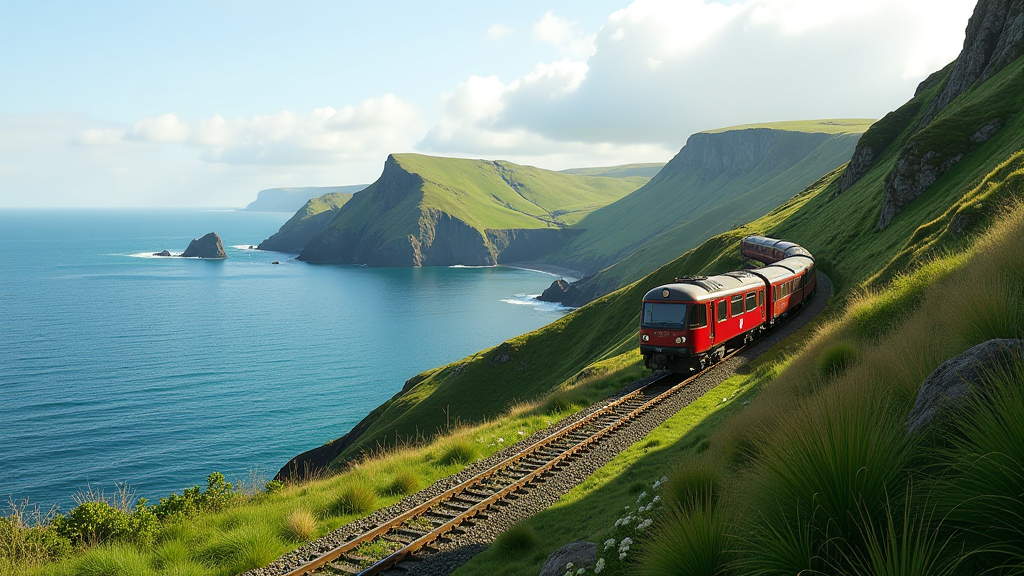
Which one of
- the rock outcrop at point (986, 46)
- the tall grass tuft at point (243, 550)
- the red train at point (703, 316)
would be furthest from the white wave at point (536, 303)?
the tall grass tuft at point (243, 550)

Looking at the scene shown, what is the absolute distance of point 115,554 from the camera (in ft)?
36.3

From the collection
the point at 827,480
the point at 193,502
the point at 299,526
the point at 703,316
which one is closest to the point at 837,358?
the point at 827,480

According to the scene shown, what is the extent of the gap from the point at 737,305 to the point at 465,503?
1728cm

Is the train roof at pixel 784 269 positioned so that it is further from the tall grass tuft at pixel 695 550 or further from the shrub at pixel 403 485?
the tall grass tuft at pixel 695 550

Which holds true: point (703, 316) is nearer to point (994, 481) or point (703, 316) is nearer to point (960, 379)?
point (960, 379)

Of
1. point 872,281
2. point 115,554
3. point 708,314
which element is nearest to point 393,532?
point 115,554

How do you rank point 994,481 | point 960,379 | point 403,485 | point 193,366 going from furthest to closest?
1. point 193,366
2. point 403,485
3. point 960,379
4. point 994,481

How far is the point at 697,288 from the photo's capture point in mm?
24047

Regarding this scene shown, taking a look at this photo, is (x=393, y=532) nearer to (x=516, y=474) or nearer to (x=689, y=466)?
(x=516, y=474)

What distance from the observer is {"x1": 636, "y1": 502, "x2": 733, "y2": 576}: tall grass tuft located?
5.68 meters

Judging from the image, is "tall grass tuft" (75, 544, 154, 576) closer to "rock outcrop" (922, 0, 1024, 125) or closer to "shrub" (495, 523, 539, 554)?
"shrub" (495, 523, 539, 554)

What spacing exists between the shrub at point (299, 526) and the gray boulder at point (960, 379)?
11.3m

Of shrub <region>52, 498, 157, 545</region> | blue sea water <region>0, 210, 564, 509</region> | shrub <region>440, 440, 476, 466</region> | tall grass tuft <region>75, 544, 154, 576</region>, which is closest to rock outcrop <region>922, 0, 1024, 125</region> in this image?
shrub <region>440, 440, 476, 466</region>

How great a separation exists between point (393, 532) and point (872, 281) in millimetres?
25061
